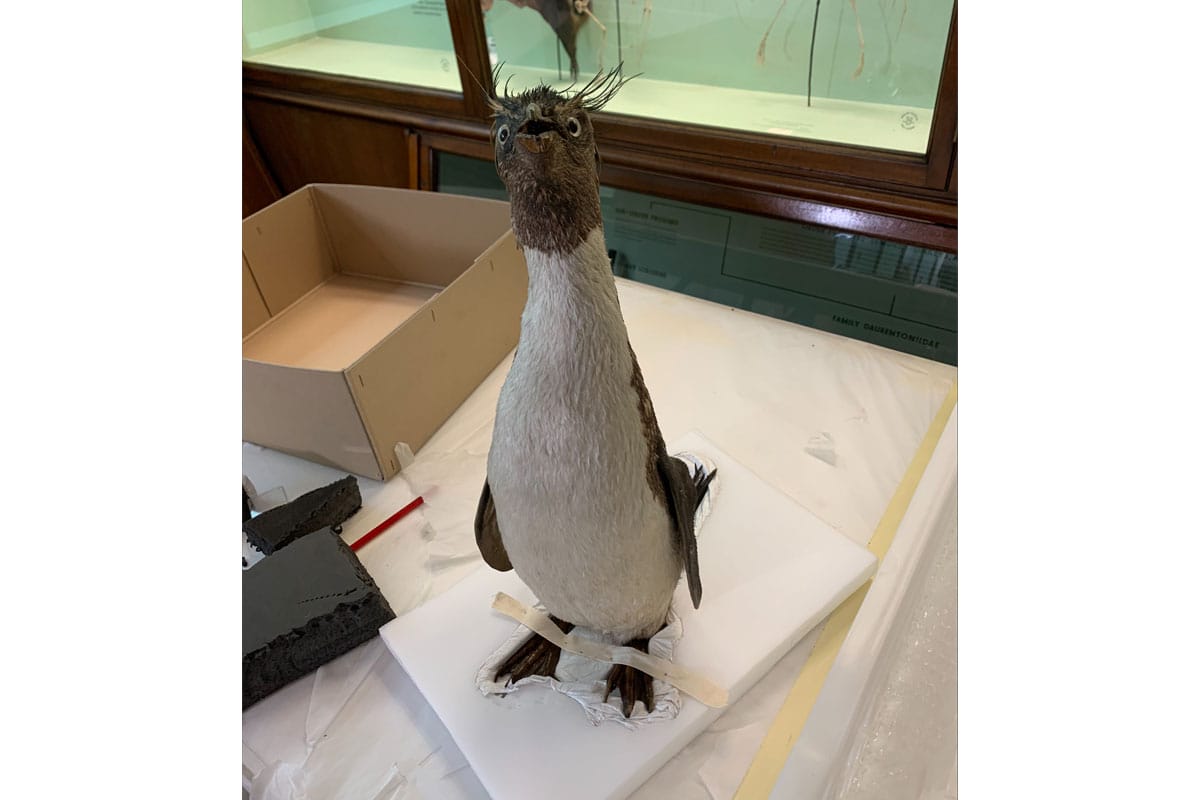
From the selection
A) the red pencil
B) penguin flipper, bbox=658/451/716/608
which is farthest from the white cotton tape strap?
the red pencil

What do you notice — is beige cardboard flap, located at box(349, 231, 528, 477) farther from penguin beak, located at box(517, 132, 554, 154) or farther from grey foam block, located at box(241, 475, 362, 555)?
penguin beak, located at box(517, 132, 554, 154)

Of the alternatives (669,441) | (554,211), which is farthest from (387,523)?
(554,211)

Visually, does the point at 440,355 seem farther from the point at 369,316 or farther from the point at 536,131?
the point at 536,131

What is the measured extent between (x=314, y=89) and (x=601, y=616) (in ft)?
5.23

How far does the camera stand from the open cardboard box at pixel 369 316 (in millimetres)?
941

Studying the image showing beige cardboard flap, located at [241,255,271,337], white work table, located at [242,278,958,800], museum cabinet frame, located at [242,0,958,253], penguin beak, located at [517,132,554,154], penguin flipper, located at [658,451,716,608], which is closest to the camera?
penguin beak, located at [517,132,554,154]

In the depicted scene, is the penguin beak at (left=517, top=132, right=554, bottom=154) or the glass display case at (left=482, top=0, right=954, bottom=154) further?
the glass display case at (left=482, top=0, right=954, bottom=154)

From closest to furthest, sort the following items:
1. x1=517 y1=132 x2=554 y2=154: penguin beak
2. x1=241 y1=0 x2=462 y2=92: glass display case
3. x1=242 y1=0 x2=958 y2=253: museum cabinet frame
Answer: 1. x1=517 y1=132 x2=554 y2=154: penguin beak
2. x1=242 y1=0 x2=958 y2=253: museum cabinet frame
3. x1=241 y1=0 x2=462 y2=92: glass display case

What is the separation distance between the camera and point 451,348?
107 centimetres

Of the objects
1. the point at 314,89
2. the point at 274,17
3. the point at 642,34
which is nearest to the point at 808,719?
the point at 642,34

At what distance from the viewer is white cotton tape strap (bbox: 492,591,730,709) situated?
0.69 meters

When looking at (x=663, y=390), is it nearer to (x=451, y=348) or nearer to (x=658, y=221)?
(x=451, y=348)

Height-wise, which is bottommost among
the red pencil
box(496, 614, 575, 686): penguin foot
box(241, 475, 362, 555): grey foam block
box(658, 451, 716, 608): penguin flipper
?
the red pencil

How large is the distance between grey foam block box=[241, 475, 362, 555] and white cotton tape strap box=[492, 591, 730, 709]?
367mm
